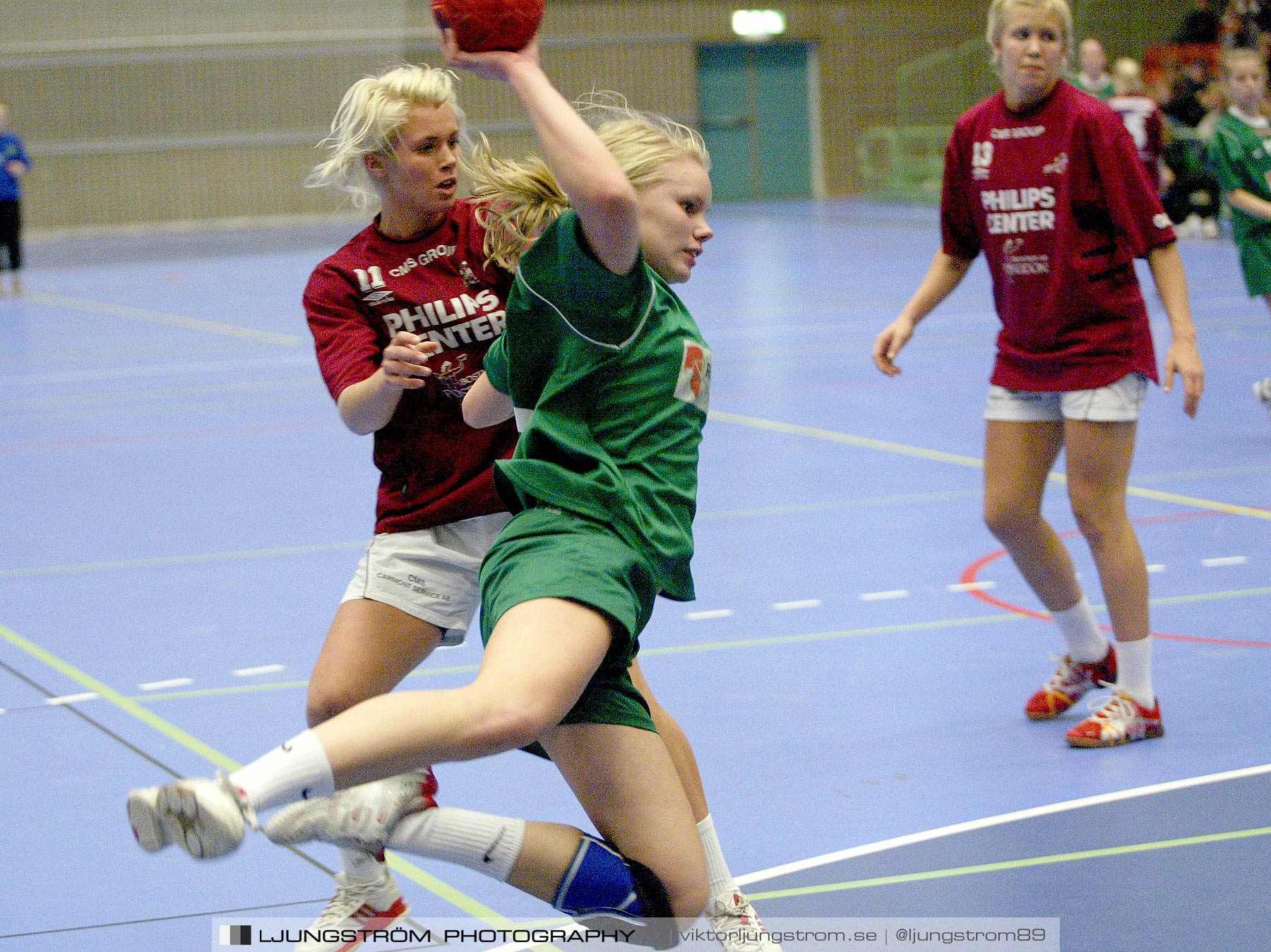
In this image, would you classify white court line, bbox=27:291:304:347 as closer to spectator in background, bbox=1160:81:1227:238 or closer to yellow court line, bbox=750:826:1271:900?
spectator in background, bbox=1160:81:1227:238

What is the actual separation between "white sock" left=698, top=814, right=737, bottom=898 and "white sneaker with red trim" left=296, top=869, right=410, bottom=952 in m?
0.54

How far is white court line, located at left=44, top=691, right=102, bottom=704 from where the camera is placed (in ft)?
14.9

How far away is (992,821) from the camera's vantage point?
3449 mm

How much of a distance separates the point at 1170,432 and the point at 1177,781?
453 centimetres

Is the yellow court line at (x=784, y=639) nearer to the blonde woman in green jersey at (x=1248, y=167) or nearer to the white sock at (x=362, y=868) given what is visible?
the white sock at (x=362, y=868)

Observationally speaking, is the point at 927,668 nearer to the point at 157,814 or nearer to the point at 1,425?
the point at 157,814

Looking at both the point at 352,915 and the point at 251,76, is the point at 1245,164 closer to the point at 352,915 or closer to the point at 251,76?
the point at 352,915

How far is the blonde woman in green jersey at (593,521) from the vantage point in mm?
2277

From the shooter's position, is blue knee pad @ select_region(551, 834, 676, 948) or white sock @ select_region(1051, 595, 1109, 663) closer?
blue knee pad @ select_region(551, 834, 676, 948)

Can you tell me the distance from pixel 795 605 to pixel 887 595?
11.8 inches

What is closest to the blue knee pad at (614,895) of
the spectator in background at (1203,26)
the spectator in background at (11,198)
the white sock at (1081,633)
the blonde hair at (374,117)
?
the blonde hair at (374,117)

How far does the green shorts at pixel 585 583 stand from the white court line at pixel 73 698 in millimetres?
2385

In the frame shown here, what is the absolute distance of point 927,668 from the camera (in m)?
4.58

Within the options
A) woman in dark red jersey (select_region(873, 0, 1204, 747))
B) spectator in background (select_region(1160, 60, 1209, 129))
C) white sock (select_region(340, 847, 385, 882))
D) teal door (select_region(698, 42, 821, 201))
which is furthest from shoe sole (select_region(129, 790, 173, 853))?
teal door (select_region(698, 42, 821, 201))
